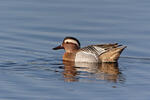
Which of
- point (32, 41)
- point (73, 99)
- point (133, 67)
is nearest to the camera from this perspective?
point (73, 99)

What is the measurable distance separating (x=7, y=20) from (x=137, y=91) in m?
9.25

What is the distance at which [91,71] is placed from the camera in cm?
1772

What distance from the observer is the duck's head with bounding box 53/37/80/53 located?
2000cm

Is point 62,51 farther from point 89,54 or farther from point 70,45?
point 89,54

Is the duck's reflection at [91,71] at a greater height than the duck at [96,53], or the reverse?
the duck at [96,53]

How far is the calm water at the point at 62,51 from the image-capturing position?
14891 mm

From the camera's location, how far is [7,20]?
2277 centimetres

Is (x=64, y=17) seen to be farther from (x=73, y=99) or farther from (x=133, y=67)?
(x=73, y=99)

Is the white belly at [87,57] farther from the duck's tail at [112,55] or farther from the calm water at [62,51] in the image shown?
the calm water at [62,51]

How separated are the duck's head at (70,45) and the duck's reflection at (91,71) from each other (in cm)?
92

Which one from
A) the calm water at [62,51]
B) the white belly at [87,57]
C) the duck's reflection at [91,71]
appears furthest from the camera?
the white belly at [87,57]

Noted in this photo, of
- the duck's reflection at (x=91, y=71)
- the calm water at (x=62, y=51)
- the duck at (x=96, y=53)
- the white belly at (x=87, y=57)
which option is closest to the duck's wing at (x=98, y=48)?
the duck at (x=96, y=53)

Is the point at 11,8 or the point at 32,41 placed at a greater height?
the point at 11,8

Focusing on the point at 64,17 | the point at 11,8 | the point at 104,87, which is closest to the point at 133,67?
the point at 104,87
